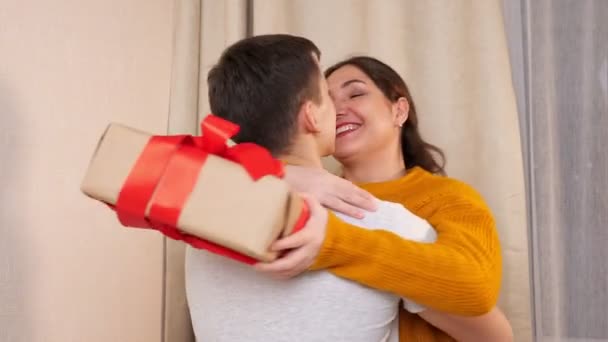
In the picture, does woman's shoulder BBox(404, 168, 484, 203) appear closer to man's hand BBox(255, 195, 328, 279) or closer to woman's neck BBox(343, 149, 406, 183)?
woman's neck BBox(343, 149, 406, 183)

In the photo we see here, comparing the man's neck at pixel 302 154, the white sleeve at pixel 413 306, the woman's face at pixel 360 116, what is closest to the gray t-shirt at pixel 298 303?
the white sleeve at pixel 413 306

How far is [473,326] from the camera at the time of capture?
973 mm

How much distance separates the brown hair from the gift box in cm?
69

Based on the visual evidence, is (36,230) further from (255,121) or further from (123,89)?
(255,121)

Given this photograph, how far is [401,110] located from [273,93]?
555mm

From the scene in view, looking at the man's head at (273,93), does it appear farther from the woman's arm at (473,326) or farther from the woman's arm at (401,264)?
the woman's arm at (473,326)

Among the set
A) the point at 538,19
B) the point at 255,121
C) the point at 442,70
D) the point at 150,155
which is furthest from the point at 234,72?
the point at 538,19

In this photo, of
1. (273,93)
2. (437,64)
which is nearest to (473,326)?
(273,93)

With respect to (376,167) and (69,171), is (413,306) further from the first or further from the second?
(69,171)

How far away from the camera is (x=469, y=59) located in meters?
1.44

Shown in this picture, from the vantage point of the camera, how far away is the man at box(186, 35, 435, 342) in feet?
2.64

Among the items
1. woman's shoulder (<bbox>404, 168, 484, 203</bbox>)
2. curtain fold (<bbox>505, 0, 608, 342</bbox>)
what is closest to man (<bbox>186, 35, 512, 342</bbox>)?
woman's shoulder (<bbox>404, 168, 484, 203</bbox>)

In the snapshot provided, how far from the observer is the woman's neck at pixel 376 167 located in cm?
135

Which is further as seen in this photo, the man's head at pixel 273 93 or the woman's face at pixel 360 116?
the woman's face at pixel 360 116
